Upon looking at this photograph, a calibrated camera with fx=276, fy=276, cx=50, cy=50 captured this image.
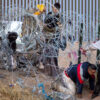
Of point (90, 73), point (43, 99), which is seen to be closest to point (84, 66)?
point (90, 73)

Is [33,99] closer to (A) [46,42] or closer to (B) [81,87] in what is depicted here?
(B) [81,87]

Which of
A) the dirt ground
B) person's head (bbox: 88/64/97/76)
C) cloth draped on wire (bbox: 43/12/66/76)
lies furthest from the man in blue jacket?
cloth draped on wire (bbox: 43/12/66/76)

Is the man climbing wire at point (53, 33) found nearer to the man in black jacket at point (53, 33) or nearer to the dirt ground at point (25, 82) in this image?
the man in black jacket at point (53, 33)

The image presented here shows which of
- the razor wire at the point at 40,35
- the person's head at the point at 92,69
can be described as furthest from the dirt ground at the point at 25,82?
the person's head at the point at 92,69

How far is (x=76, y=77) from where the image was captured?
17.2ft

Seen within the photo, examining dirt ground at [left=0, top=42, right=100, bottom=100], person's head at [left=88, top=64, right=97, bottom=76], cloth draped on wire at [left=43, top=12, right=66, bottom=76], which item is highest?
cloth draped on wire at [left=43, top=12, right=66, bottom=76]

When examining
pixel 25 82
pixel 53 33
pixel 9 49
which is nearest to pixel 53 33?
pixel 53 33

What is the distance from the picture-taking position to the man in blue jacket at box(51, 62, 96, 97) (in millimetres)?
5129

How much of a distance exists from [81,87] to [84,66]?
41 centimetres

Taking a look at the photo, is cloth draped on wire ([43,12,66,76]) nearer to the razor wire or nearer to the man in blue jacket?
the razor wire

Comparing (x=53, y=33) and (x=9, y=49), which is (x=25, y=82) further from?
(x=53, y=33)

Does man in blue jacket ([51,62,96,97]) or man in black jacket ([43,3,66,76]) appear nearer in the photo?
man in blue jacket ([51,62,96,97])

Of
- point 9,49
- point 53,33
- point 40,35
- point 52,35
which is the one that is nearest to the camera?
point 40,35

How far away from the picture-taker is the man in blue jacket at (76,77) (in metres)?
5.13
